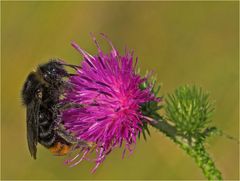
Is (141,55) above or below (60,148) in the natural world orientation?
above

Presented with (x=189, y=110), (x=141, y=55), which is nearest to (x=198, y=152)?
(x=189, y=110)

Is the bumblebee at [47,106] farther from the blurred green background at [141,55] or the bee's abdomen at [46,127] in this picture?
the blurred green background at [141,55]

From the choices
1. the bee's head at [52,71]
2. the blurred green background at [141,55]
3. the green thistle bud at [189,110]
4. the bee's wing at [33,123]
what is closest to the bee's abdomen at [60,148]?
the bee's wing at [33,123]

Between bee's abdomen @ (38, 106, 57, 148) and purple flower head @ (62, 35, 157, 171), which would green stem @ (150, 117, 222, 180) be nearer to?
purple flower head @ (62, 35, 157, 171)

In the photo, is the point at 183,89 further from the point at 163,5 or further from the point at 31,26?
the point at 31,26

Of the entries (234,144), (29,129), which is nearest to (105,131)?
(29,129)

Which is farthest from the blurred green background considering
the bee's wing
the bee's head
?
the bee's wing

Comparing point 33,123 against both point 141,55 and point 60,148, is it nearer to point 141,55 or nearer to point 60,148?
point 60,148
